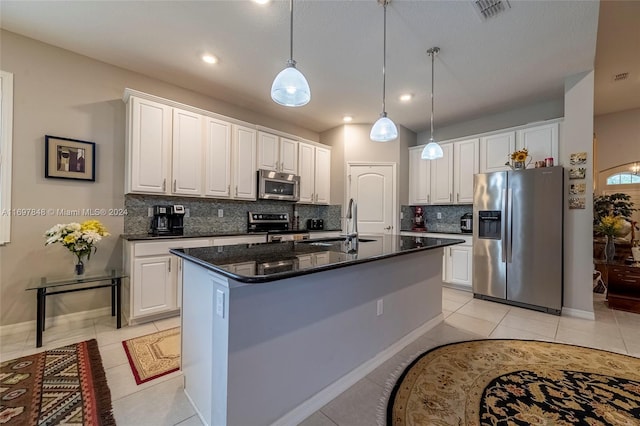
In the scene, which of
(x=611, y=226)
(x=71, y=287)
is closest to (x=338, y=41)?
(x=71, y=287)

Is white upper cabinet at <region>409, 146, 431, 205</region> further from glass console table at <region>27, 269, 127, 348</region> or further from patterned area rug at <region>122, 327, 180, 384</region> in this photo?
glass console table at <region>27, 269, 127, 348</region>

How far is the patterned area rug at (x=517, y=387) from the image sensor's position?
61.6 inches

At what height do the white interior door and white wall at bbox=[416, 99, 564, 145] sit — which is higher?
white wall at bbox=[416, 99, 564, 145]

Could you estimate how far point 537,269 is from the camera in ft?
11.2

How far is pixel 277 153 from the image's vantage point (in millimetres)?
4316

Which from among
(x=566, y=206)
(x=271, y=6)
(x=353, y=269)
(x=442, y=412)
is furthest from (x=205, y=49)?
(x=566, y=206)

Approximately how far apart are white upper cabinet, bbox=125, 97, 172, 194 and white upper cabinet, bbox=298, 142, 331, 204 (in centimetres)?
211

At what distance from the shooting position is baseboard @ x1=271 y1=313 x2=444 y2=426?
5.00 feet

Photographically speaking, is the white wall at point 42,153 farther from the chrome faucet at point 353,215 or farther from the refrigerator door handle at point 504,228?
the refrigerator door handle at point 504,228

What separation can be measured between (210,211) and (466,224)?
4154mm

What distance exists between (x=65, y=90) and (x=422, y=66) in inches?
156

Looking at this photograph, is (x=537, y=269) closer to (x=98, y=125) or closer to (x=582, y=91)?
(x=582, y=91)

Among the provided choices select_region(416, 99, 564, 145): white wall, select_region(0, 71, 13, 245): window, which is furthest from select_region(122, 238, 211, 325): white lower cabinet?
select_region(416, 99, 564, 145): white wall

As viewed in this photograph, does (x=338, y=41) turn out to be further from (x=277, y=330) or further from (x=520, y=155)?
(x=520, y=155)
